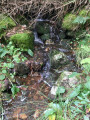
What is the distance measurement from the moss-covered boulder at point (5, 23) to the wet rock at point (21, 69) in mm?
1202

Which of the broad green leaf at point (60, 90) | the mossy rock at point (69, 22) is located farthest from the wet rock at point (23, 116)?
the mossy rock at point (69, 22)

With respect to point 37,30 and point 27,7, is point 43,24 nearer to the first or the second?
point 37,30

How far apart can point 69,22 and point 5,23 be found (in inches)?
92.0

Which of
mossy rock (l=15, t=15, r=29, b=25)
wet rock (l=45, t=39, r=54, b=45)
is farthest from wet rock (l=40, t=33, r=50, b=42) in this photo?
mossy rock (l=15, t=15, r=29, b=25)

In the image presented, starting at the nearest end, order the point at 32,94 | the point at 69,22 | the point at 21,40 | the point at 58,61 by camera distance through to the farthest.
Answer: the point at 32,94, the point at 21,40, the point at 58,61, the point at 69,22

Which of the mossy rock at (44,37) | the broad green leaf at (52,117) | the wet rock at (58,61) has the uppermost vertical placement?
the mossy rock at (44,37)

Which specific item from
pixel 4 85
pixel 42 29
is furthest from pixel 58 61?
pixel 42 29

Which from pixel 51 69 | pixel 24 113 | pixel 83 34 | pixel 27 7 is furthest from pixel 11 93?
pixel 27 7

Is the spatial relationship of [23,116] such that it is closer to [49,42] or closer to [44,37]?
[49,42]

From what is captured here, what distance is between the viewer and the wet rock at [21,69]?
11.3 ft

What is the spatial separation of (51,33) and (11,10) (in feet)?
6.21

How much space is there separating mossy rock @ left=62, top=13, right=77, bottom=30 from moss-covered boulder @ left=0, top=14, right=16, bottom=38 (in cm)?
193

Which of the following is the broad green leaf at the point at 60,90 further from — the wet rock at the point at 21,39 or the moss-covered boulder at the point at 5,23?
the moss-covered boulder at the point at 5,23

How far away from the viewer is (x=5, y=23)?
4070 millimetres
